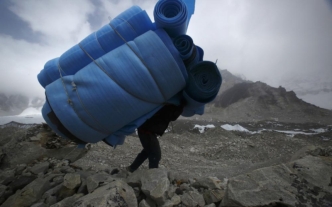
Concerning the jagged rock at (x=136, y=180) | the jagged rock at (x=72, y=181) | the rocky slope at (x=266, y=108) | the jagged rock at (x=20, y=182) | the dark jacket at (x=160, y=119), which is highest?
the rocky slope at (x=266, y=108)

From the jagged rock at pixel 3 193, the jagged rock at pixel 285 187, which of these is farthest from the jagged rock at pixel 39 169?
the jagged rock at pixel 285 187

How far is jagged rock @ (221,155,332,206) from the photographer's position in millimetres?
1642

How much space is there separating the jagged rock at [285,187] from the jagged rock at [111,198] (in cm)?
100

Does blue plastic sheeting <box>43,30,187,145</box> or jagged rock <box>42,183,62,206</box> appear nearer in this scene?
blue plastic sheeting <box>43,30,187,145</box>

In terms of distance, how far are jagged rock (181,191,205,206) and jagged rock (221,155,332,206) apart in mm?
333

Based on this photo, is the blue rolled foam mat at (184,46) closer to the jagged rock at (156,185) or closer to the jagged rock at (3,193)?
the jagged rock at (156,185)

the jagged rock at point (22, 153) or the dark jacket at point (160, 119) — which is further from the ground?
the dark jacket at point (160, 119)

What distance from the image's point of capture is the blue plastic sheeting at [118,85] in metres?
1.96

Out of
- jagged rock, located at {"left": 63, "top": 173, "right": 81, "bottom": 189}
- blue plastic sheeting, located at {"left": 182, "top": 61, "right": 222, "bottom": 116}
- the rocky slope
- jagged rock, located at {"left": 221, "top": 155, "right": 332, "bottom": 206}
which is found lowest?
jagged rock, located at {"left": 63, "top": 173, "right": 81, "bottom": 189}

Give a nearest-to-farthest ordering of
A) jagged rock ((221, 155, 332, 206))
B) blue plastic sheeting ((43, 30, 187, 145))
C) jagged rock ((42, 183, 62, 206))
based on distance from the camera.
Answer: jagged rock ((221, 155, 332, 206))
blue plastic sheeting ((43, 30, 187, 145))
jagged rock ((42, 183, 62, 206))

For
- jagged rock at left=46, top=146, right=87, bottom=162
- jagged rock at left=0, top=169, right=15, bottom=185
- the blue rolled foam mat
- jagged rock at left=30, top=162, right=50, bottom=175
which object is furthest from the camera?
jagged rock at left=46, top=146, right=87, bottom=162

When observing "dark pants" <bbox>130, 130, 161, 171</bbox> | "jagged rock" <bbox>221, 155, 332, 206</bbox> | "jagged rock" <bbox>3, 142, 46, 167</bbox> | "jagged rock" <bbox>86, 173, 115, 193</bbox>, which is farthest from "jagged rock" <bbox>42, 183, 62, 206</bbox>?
"jagged rock" <bbox>221, 155, 332, 206</bbox>

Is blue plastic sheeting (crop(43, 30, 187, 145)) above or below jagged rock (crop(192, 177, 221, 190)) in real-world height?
above

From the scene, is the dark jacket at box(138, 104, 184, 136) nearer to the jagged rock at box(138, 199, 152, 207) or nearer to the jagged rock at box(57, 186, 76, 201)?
the jagged rock at box(138, 199, 152, 207)
